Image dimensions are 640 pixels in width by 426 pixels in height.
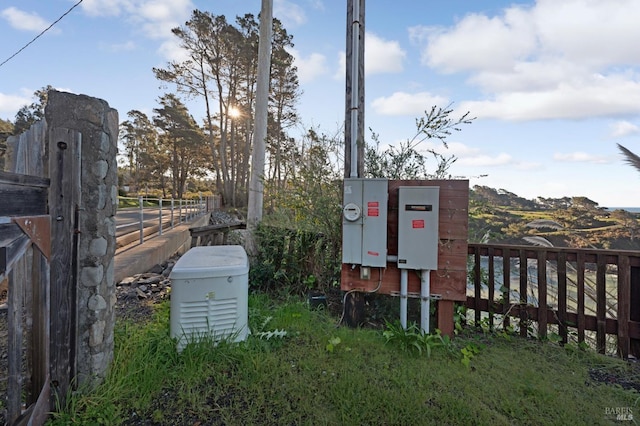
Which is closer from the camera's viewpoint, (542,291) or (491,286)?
(542,291)

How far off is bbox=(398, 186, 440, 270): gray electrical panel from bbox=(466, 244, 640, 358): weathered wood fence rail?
858 mm

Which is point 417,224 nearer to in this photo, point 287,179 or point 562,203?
point 287,179

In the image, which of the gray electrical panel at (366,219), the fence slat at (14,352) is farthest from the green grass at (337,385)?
the gray electrical panel at (366,219)

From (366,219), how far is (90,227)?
1972mm

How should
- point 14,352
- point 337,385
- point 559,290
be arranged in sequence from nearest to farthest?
point 14,352 → point 337,385 → point 559,290

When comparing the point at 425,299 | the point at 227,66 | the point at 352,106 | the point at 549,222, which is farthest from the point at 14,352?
the point at 227,66

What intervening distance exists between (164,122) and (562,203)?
24.3 metres

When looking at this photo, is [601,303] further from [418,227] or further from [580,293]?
[418,227]

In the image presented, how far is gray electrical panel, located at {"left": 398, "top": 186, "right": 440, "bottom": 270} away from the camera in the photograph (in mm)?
2395

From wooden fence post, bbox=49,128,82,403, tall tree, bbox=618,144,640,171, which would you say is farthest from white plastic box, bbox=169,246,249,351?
tall tree, bbox=618,144,640,171

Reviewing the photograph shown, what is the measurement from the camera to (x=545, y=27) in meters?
3.61

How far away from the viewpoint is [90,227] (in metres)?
1.68

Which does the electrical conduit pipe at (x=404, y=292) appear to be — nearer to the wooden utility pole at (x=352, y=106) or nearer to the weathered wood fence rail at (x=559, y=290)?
the wooden utility pole at (x=352, y=106)

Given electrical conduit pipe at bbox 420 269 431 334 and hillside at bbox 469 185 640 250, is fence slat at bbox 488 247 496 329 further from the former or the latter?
electrical conduit pipe at bbox 420 269 431 334
